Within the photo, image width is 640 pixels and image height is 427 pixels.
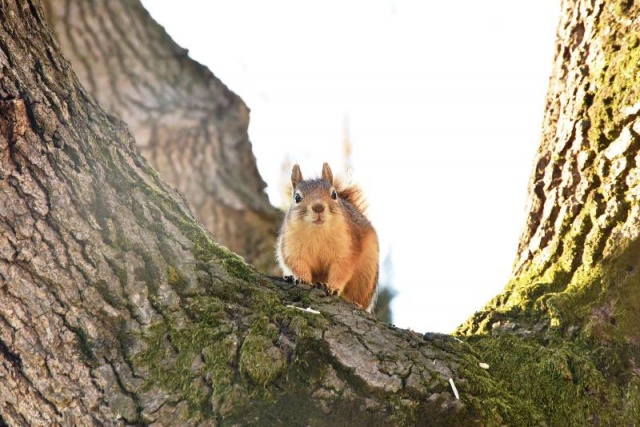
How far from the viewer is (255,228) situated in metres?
5.07

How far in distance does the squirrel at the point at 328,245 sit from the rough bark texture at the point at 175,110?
49cm

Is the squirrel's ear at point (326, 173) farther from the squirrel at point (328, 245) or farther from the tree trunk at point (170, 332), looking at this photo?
the tree trunk at point (170, 332)

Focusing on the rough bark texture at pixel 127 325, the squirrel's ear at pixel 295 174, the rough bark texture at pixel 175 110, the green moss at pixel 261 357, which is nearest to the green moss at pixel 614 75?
the rough bark texture at pixel 127 325

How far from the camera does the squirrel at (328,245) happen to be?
429cm

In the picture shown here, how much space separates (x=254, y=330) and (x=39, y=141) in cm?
86

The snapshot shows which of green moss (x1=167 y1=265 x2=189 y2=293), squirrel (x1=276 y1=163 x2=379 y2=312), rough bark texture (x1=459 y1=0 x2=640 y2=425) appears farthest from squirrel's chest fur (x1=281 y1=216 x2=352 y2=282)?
green moss (x1=167 y1=265 x2=189 y2=293)

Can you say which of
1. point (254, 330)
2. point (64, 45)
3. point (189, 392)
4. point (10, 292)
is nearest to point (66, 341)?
point (10, 292)

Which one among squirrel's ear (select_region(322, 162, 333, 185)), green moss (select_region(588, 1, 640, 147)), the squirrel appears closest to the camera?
green moss (select_region(588, 1, 640, 147))

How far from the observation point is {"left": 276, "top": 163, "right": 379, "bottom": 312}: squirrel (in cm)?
429

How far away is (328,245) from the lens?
4293mm

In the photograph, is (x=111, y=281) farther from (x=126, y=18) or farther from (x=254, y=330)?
(x=126, y=18)

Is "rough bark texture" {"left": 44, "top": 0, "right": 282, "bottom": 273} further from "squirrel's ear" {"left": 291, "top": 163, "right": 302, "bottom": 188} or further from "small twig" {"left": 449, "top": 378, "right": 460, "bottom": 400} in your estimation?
"small twig" {"left": 449, "top": 378, "right": 460, "bottom": 400}

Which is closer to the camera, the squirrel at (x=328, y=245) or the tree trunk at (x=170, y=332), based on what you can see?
the tree trunk at (x=170, y=332)

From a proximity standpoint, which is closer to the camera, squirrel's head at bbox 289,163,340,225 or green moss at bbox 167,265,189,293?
green moss at bbox 167,265,189,293
